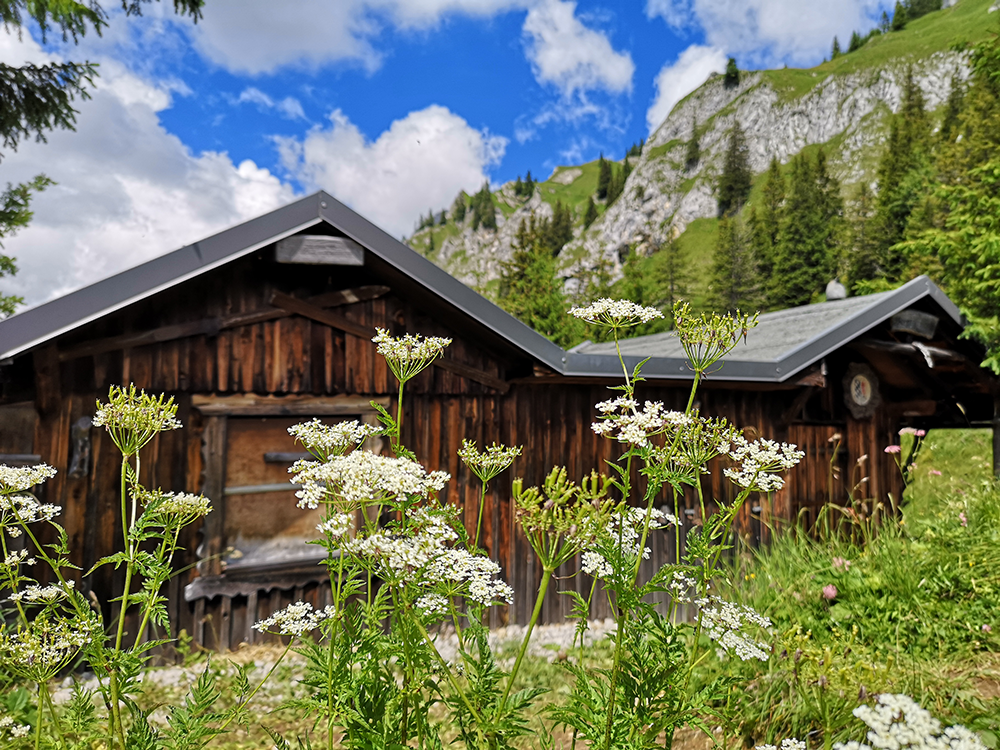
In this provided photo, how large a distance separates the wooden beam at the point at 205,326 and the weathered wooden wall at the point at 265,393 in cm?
1

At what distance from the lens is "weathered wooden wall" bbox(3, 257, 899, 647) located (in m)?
4.52

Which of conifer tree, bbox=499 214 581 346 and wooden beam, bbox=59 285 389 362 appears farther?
conifer tree, bbox=499 214 581 346

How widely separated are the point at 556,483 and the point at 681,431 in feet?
1.66

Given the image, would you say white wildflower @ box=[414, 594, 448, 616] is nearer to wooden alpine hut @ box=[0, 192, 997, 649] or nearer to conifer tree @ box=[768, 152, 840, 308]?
wooden alpine hut @ box=[0, 192, 997, 649]

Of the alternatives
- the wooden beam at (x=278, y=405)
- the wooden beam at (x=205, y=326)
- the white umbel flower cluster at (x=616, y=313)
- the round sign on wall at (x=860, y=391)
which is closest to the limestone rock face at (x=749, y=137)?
the round sign on wall at (x=860, y=391)

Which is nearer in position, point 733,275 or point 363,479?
point 363,479

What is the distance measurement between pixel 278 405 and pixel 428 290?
1.79 m

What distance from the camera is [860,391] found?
25.5ft

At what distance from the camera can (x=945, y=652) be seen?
3.68m

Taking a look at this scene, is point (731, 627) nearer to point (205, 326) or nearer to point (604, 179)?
point (205, 326)

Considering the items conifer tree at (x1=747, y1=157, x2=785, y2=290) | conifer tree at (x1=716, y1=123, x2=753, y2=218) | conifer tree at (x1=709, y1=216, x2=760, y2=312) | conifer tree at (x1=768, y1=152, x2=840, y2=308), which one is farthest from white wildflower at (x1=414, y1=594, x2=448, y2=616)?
conifer tree at (x1=716, y1=123, x2=753, y2=218)

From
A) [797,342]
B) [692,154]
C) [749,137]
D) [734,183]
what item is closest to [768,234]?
[734,183]

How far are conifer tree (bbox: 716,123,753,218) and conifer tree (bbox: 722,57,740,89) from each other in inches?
1632

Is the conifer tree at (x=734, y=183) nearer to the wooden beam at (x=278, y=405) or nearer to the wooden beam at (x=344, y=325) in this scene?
the wooden beam at (x=344, y=325)
